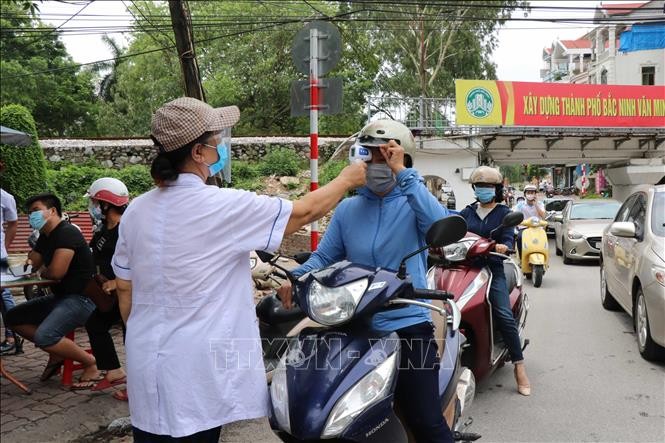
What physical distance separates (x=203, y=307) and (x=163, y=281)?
15 centimetres

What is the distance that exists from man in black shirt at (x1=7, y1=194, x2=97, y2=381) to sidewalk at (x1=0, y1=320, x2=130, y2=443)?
12.6 inches

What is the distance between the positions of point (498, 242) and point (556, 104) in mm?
13568

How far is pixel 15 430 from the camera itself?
365cm

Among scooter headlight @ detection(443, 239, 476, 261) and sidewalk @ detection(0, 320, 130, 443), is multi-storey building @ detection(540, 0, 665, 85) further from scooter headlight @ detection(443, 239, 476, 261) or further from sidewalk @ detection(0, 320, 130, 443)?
sidewalk @ detection(0, 320, 130, 443)

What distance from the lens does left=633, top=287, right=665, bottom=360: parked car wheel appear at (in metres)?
5.06

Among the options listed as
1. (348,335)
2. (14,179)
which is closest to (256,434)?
(348,335)

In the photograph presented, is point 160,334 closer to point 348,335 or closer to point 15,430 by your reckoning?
point 348,335

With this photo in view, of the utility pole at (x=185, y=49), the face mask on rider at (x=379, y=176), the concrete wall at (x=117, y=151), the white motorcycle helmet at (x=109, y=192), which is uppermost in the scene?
the utility pole at (x=185, y=49)

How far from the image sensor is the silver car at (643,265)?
4.84 metres

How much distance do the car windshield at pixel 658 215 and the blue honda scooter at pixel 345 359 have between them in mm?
3995

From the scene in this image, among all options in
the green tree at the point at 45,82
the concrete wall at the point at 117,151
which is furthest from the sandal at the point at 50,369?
the green tree at the point at 45,82

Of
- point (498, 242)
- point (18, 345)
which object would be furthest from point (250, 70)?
point (498, 242)

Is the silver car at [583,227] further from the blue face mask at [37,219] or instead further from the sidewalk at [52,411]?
the blue face mask at [37,219]

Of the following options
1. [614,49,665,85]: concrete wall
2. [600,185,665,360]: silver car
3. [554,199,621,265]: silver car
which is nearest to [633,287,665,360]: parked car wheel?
[600,185,665,360]: silver car
